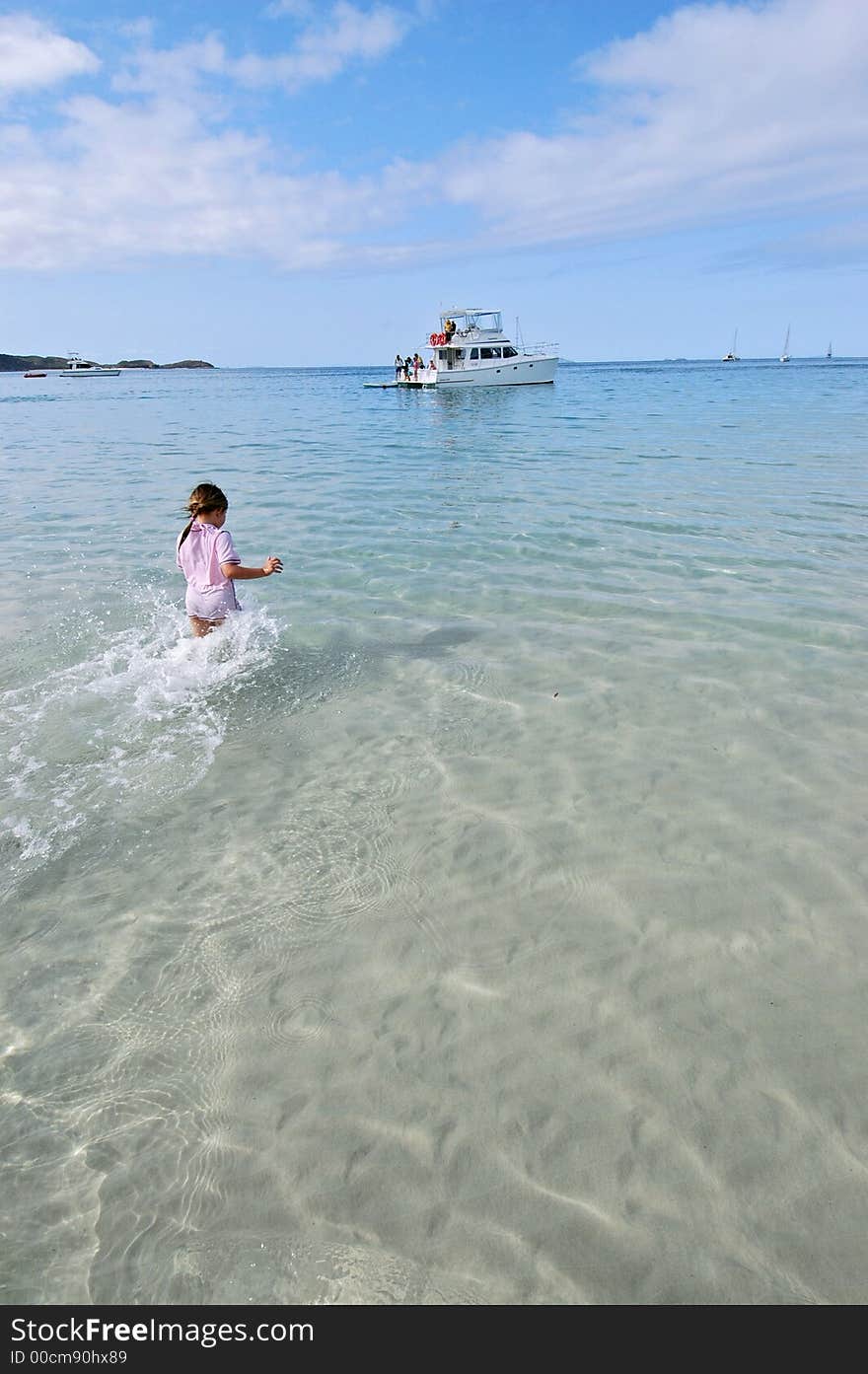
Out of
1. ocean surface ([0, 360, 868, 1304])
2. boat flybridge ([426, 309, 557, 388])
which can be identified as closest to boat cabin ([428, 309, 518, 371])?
boat flybridge ([426, 309, 557, 388])

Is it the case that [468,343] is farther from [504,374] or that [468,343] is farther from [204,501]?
[204,501]

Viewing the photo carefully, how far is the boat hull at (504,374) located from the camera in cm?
4612

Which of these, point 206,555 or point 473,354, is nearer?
point 206,555

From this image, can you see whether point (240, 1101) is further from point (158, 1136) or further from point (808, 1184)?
point (808, 1184)

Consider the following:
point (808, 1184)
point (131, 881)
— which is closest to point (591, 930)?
point (808, 1184)

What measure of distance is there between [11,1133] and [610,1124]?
2039 millimetres

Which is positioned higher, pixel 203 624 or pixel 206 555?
pixel 206 555

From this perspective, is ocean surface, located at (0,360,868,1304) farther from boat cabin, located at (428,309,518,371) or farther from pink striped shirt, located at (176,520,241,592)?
boat cabin, located at (428,309,518,371)

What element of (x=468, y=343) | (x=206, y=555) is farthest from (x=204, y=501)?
(x=468, y=343)

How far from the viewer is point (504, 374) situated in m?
47.7

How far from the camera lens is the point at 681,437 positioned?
836 inches

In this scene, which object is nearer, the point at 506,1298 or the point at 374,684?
the point at 506,1298

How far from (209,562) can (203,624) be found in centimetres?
59
